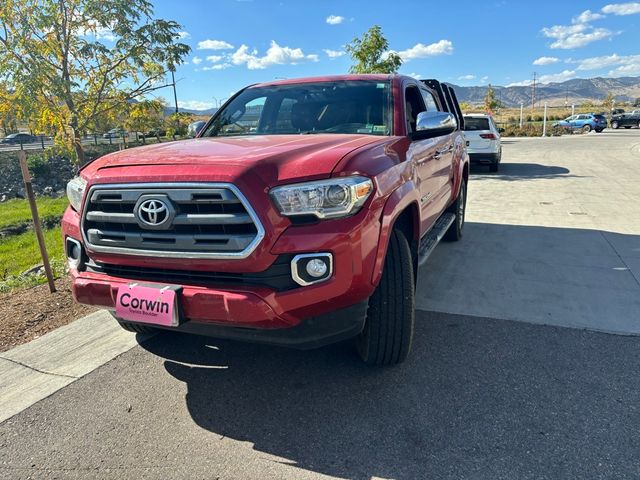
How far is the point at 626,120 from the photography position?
44.4m

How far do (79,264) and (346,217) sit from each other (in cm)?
165

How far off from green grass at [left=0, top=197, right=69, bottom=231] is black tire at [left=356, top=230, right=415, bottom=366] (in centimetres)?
1141

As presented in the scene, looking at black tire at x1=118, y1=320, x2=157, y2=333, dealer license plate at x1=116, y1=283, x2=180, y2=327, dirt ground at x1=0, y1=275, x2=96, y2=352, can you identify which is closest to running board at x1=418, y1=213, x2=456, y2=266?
dealer license plate at x1=116, y1=283, x2=180, y2=327

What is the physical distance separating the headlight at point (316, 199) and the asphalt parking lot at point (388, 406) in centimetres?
116

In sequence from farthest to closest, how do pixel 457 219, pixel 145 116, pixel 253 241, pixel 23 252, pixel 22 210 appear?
pixel 22 210
pixel 23 252
pixel 145 116
pixel 457 219
pixel 253 241

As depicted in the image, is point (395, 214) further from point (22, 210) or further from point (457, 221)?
point (22, 210)

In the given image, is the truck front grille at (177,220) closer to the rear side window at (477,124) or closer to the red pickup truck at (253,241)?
the red pickup truck at (253,241)

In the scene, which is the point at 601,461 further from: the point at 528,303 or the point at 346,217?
the point at 528,303

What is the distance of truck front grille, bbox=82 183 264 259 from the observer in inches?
89.1

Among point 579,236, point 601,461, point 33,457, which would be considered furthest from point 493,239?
point 33,457

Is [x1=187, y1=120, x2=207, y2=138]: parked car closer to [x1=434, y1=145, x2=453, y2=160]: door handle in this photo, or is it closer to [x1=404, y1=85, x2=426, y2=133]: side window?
[x1=404, y1=85, x2=426, y2=133]: side window

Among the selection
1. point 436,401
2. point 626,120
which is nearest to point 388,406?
point 436,401

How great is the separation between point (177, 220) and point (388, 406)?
155cm

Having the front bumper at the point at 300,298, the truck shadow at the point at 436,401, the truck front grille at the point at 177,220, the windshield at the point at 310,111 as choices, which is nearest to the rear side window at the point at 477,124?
the windshield at the point at 310,111
